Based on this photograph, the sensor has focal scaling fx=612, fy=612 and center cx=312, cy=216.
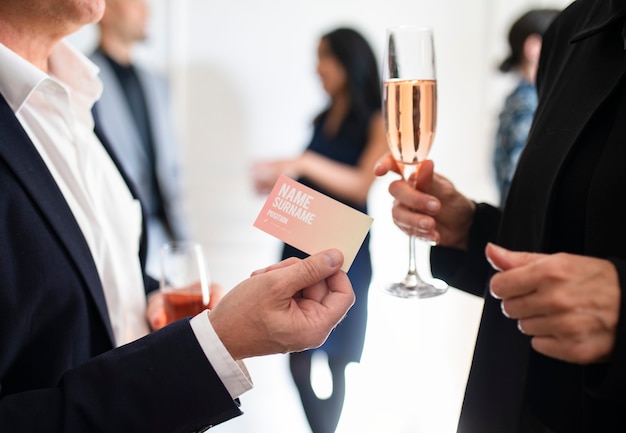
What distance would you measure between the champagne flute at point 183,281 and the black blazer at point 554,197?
1.91 feet

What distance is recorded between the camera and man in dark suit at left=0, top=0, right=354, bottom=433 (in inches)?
33.6

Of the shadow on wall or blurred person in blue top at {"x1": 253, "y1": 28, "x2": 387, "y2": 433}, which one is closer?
blurred person in blue top at {"x1": 253, "y1": 28, "x2": 387, "y2": 433}

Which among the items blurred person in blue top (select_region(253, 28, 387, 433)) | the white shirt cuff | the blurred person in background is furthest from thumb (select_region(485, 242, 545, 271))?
the blurred person in background

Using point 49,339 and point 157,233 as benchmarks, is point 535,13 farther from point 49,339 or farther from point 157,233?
point 49,339

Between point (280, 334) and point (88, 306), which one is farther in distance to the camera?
point (88, 306)

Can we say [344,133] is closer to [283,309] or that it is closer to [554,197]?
[554,197]

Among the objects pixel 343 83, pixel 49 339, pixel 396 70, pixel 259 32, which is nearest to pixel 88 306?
pixel 49 339

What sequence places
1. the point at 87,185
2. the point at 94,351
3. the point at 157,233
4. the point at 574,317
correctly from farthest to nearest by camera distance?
the point at 157,233
the point at 87,185
the point at 94,351
the point at 574,317

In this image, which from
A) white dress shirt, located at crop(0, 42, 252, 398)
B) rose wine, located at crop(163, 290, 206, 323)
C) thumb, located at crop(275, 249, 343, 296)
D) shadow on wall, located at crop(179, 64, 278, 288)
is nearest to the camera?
thumb, located at crop(275, 249, 343, 296)

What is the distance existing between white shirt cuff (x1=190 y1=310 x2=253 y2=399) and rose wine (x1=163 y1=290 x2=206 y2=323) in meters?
0.43

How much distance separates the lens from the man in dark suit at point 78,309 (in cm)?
85

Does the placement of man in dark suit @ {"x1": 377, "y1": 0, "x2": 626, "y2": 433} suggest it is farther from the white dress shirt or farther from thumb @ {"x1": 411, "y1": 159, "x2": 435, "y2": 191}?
the white dress shirt

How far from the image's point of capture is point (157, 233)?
379 centimetres

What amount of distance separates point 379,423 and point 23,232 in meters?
1.83
